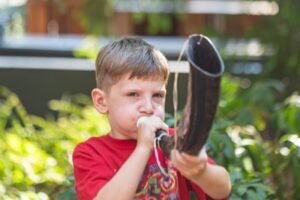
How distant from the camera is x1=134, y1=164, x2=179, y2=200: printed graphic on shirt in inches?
112

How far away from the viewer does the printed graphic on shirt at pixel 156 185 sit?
9.33ft

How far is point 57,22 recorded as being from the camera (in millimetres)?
14461

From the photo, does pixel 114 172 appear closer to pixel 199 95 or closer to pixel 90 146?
pixel 90 146

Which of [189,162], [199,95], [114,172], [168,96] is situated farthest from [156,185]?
[168,96]

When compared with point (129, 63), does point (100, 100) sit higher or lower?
lower

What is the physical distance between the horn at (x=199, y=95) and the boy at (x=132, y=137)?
31 centimetres

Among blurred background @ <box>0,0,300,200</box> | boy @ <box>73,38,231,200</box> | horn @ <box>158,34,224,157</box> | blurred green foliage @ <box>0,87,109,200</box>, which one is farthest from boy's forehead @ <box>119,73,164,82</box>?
blurred green foliage @ <box>0,87,109,200</box>

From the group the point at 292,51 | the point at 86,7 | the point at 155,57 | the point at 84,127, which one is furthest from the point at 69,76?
the point at 155,57

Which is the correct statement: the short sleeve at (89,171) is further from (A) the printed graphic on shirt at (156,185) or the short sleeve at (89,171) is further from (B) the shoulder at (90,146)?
(A) the printed graphic on shirt at (156,185)

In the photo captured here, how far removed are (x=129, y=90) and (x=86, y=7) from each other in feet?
16.0

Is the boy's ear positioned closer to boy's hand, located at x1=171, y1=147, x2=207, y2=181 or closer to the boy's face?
the boy's face

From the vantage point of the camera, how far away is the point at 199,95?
221 cm

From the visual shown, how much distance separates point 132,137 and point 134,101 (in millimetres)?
150

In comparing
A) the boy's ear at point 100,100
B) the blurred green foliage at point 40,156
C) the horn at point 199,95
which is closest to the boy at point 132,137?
the boy's ear at point 100,100
